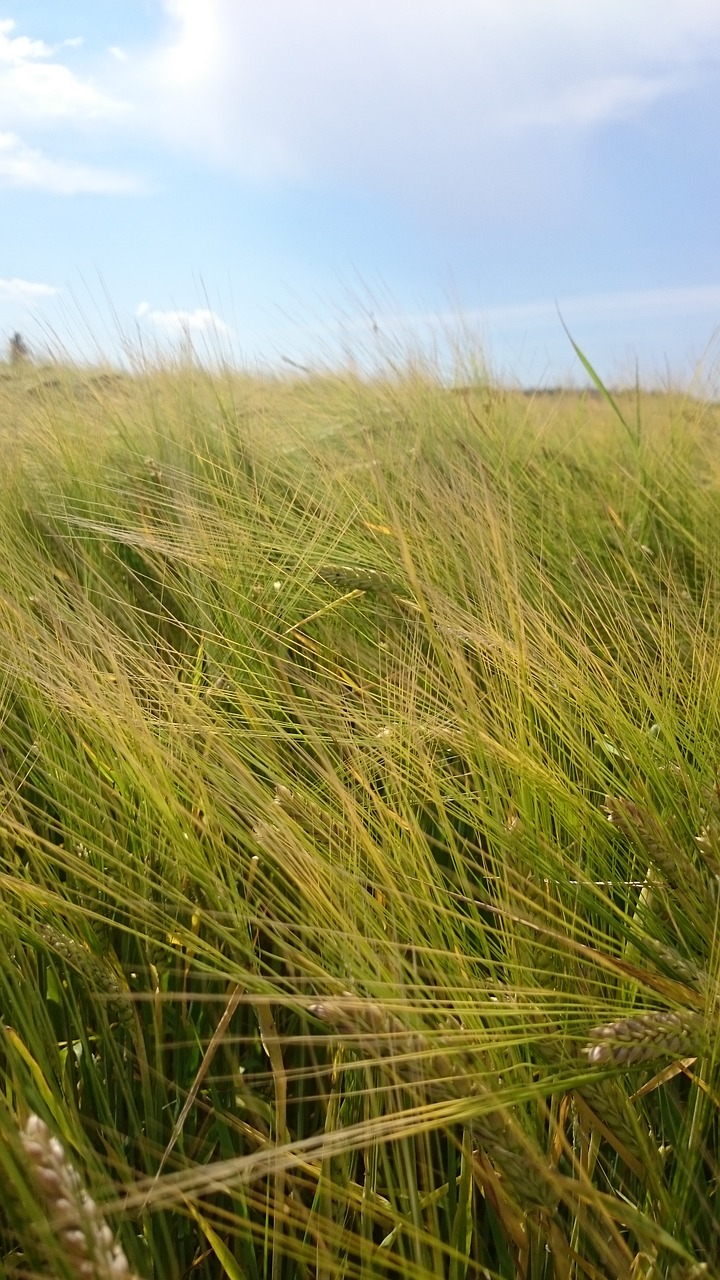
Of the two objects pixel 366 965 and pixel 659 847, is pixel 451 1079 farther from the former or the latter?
pixel 659 847

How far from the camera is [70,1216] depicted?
12.7 inches

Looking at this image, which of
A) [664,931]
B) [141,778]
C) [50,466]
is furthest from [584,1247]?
[50,466]

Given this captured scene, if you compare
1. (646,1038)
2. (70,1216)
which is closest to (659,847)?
(646,1038)

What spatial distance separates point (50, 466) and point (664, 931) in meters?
1.40

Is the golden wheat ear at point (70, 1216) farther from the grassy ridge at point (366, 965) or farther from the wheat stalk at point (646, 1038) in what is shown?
the wheat stalk at point (646, 1038)

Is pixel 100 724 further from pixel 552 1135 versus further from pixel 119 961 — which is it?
pixel 552 1135

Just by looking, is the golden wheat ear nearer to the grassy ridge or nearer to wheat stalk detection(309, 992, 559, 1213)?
the grassy ridge

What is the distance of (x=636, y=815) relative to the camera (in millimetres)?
566

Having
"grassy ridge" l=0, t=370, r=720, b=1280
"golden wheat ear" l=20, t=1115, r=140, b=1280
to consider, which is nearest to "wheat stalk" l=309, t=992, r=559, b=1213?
"grassy ridge" l=0, t=370, r=720, b=1280

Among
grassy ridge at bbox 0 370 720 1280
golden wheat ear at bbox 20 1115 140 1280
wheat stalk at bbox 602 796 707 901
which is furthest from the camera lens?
wheat stalk at bbox 602 796 707 901

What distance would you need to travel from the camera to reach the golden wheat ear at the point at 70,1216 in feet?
1.06

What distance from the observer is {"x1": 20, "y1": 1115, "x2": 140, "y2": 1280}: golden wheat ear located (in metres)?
0.32

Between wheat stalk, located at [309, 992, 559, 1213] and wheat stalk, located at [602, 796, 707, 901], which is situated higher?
wheat stalk, located at [602, 796, 707, 901]

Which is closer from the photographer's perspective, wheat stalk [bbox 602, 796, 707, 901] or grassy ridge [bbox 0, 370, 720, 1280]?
grassy ridge [bbox 0, 370, 720, 1280]
